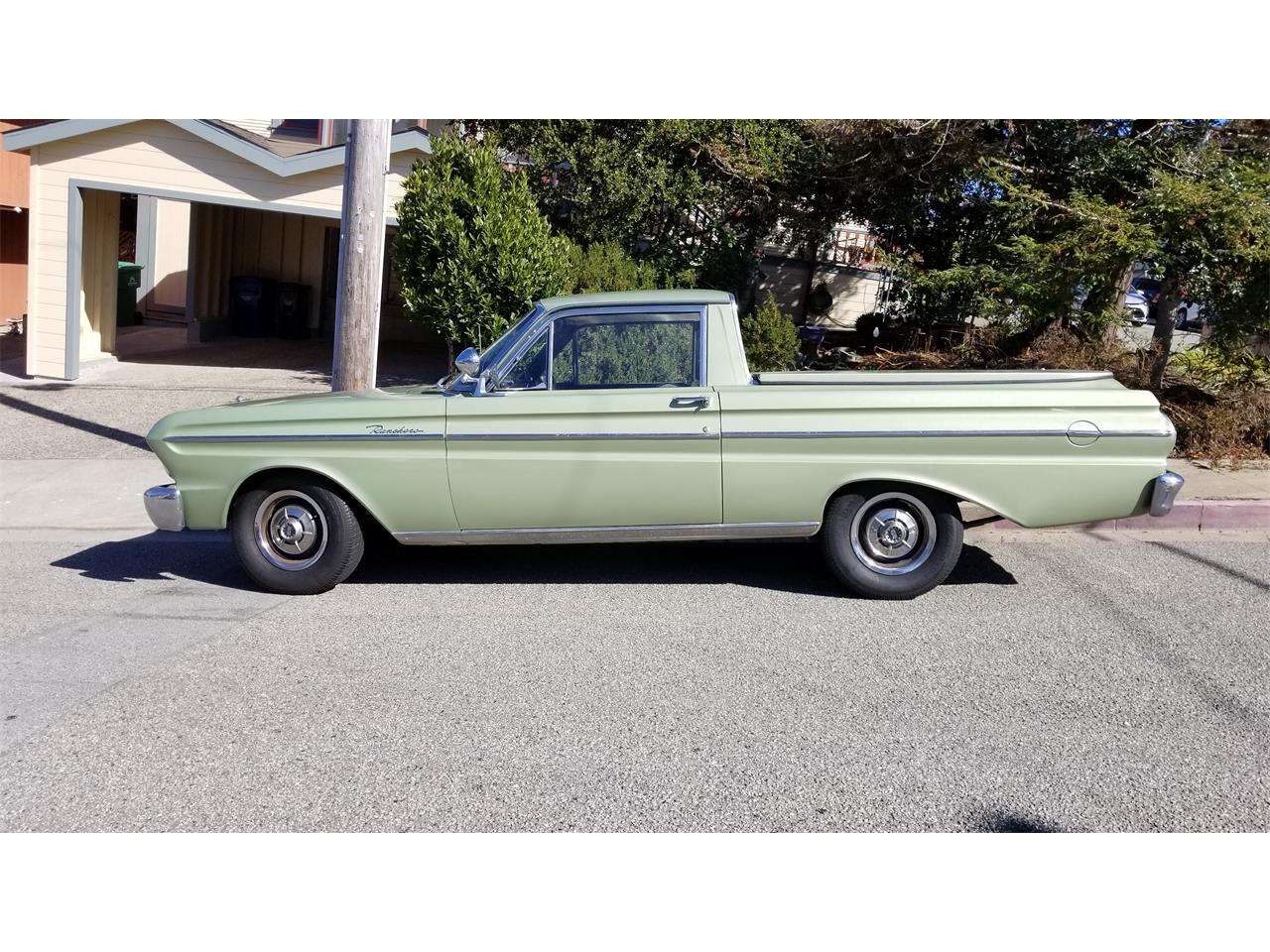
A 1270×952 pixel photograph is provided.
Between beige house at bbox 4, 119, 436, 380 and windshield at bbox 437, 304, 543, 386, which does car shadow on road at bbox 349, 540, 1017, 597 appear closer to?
windshield at bbox 437, 304, 543, 386

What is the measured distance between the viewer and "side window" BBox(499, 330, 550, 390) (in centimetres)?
614

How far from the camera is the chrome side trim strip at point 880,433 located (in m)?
5.77

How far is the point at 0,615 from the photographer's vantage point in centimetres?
602

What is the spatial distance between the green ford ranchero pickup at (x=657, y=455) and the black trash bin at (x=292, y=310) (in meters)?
13.3

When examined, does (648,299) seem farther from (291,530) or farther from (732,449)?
(291,530)

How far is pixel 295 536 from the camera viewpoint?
247 inches

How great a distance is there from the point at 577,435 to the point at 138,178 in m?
10.1

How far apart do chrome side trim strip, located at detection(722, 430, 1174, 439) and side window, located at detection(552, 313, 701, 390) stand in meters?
0.48

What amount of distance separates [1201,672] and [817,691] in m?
1.80

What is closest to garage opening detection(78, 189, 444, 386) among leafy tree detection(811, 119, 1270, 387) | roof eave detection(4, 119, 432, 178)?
roof eave detection(4, 119, 432, 178)

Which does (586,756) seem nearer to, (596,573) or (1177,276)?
(596,573)

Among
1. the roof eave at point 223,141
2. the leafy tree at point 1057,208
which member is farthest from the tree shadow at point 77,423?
the leafy tree at point 1057,208

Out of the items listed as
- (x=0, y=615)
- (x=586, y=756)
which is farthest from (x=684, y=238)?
(x=586, y=756)

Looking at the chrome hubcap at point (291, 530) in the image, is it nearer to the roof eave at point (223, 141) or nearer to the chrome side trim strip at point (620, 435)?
the chrome side trim strip at point (620, 435)
